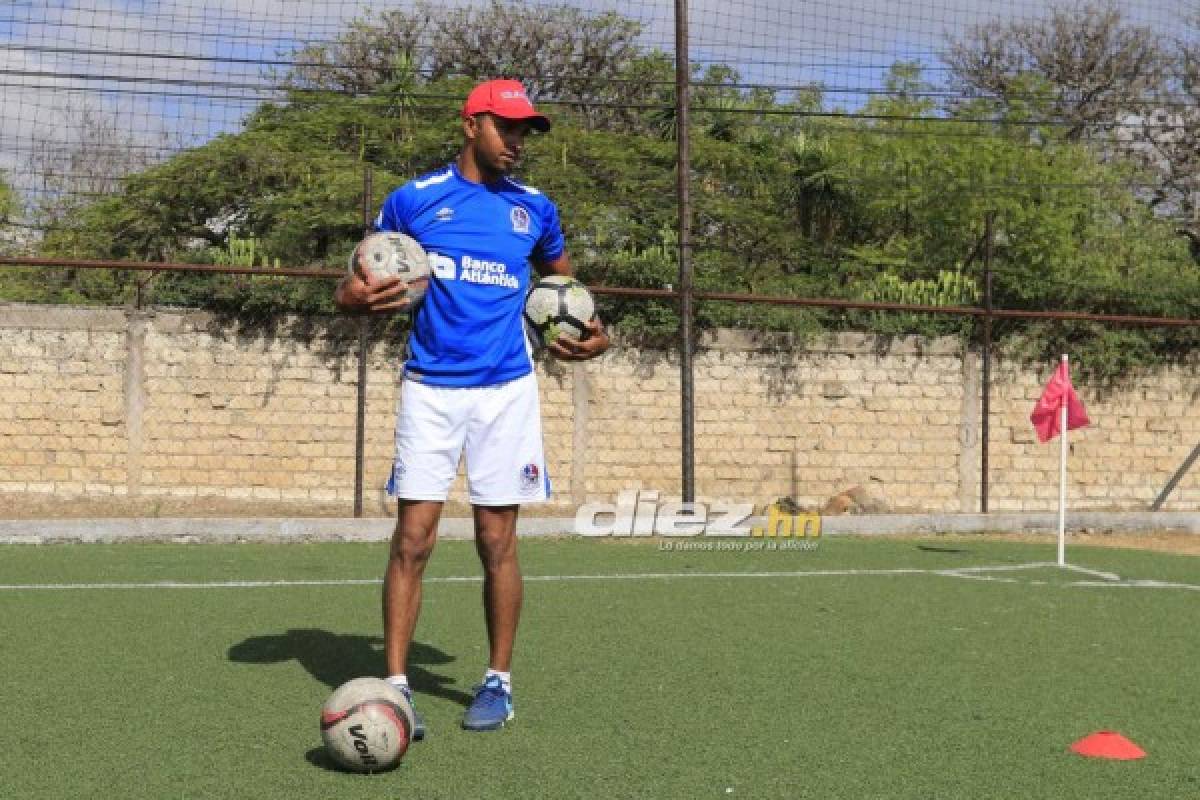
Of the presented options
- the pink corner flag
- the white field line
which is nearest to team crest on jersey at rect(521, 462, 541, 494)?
the white field line

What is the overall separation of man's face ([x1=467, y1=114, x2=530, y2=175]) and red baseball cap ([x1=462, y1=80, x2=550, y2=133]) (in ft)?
0.07

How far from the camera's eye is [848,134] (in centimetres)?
3050

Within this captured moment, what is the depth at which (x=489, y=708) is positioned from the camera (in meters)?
4.91

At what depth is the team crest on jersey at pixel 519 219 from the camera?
528cm

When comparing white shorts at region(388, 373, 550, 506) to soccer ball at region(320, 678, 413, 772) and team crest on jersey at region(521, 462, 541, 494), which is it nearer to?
team crest on jersey at region(521, 462, 541, 494)

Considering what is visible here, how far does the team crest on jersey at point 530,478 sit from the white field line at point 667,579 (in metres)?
3.87

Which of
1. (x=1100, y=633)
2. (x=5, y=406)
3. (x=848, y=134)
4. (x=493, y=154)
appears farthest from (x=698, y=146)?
(x=493, y=154)

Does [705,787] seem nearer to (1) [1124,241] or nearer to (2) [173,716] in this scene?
(2) [173,716]

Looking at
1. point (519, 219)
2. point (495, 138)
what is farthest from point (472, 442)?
point (495, 138)

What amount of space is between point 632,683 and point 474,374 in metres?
1.43

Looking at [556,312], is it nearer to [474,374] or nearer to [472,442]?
[474,374]

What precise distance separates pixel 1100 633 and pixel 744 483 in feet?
35.4

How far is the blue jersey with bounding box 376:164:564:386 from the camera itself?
514 centimetres

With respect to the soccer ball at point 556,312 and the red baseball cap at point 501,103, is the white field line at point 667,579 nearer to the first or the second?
the soccer ball at point 556,312
